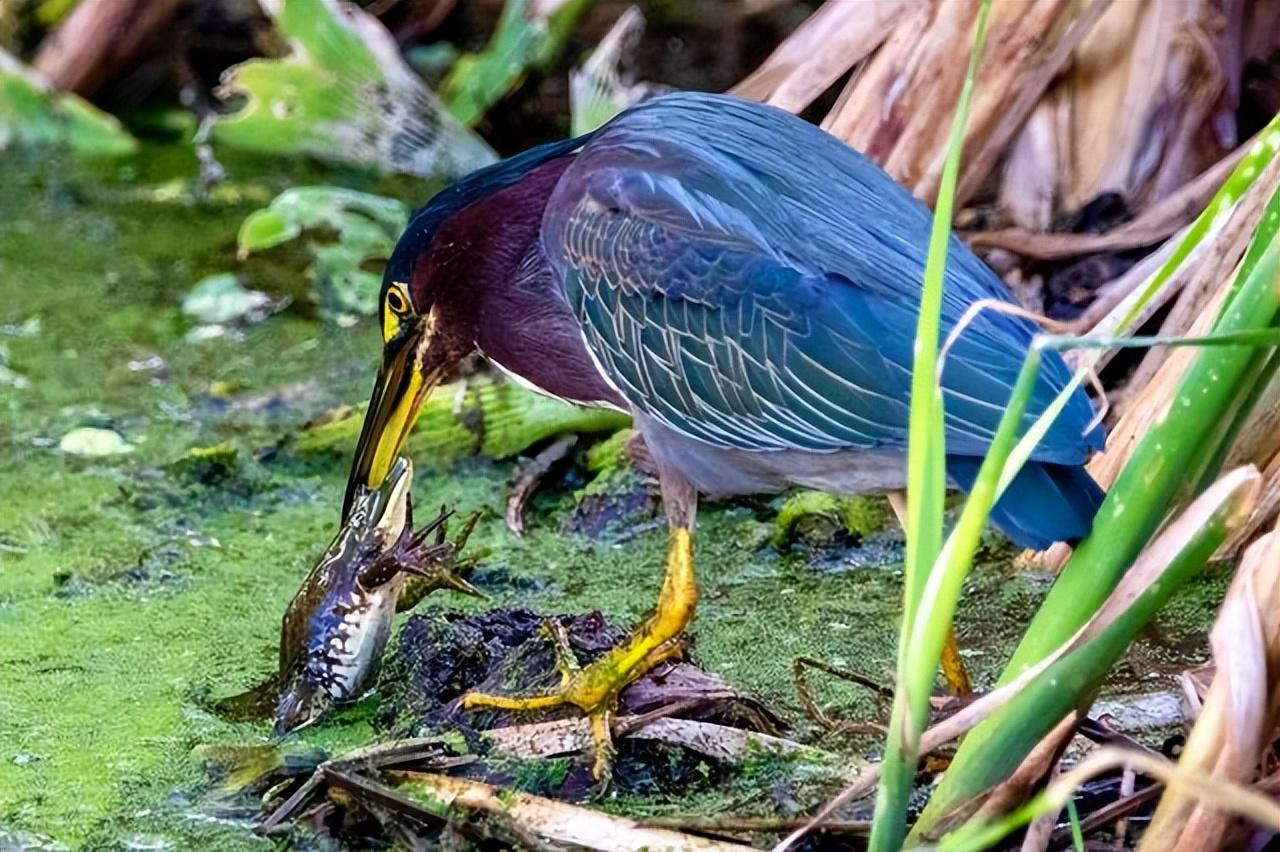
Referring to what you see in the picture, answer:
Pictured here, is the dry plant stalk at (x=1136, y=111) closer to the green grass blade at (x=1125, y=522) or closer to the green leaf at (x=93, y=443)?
the green leaf at (x=93, y=443)

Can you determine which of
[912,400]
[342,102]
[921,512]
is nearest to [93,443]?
[342,102]

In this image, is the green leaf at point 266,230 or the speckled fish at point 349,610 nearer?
the speckled fish at point 349,610

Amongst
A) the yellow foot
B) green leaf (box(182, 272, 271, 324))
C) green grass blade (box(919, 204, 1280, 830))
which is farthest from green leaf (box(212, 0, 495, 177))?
green grass blade (box(919, 204, 1280, 830))

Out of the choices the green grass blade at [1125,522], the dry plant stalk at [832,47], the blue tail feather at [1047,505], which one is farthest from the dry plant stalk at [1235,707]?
the dry plant stalk at [832,47]

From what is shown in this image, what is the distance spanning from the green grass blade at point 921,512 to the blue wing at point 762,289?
2.38ft

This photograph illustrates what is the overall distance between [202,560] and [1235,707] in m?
2.29

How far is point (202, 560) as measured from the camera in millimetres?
3740

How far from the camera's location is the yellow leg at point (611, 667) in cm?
274

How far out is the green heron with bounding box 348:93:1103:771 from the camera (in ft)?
8.87

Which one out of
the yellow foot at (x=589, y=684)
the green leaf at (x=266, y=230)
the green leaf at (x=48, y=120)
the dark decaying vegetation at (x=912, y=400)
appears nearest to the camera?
the dark decaying vegetation at (x=912, y=400)

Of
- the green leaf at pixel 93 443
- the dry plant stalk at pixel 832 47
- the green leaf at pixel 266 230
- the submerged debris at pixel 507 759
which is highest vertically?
the dry plant stalk at pixel 832 47

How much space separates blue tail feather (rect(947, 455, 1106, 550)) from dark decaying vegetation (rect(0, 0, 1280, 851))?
0.47ft

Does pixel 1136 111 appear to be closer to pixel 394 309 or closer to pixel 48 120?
pixel 394 309

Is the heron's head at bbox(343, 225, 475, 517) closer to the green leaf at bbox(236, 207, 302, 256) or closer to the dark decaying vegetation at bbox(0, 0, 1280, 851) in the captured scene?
the dark decaying vegetation at bbox(0, 0, 1280, 851)
